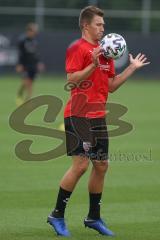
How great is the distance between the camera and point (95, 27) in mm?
8672

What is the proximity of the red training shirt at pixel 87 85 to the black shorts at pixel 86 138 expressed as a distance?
3.0 inches

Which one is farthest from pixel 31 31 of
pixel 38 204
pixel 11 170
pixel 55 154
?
pixel 38 204

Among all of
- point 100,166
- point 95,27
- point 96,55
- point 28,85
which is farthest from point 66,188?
point 28,85

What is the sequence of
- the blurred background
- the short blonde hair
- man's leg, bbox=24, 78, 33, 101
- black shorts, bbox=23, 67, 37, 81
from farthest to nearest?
the blurred background, black shorts, bbox=23, 67, 37, 81, man's leg, bbox=24, 78, 33, 101, the short blonde hair

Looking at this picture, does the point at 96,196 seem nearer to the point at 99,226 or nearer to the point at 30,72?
the point at 99,226

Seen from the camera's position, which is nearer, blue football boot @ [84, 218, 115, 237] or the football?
the football

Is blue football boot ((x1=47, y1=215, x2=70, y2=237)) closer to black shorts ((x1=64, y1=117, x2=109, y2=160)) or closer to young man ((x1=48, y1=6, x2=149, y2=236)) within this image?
young man ((x1=48, y1=6, x2=149, y2=236))

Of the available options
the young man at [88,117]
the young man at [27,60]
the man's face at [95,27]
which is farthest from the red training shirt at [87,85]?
the young man at [27,60]

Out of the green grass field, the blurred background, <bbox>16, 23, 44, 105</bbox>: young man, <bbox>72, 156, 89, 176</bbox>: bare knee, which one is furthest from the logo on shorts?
the blurred background

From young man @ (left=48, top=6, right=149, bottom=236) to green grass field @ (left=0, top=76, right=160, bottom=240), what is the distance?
35 centimetres

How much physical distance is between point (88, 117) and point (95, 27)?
968 millimetres

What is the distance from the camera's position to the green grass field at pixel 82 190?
9031 millimetres

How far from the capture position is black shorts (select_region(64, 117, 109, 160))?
872 cm

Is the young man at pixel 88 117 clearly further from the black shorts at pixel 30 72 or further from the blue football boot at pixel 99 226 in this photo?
the black shorts at pixel 30 72
